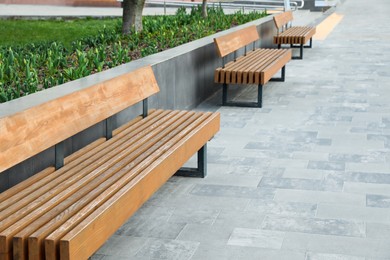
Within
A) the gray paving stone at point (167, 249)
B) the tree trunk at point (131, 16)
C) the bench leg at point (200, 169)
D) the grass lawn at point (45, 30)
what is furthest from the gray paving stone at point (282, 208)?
the grass lawn at point (45, 30)

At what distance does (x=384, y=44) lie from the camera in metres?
17.7

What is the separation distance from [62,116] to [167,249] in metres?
1.05

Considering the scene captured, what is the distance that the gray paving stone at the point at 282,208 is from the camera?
18.5ft

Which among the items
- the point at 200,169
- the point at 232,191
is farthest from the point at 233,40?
the point at 232,191

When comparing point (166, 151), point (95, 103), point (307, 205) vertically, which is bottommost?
point (307, 205)

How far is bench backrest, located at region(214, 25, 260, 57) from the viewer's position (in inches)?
366

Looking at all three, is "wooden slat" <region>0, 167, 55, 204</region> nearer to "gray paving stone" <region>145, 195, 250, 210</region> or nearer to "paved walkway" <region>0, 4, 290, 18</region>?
"gray paving stone" <region>145, 195, 250, 210</region>

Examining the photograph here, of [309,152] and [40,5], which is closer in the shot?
[309,152]

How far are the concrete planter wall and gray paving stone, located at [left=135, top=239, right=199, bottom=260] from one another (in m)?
0.94

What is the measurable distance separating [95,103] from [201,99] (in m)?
4.72

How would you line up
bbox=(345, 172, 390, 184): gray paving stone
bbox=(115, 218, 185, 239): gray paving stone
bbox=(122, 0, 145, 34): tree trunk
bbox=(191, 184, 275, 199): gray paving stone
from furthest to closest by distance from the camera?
bbox=(122, 0, 145, 34): tree trunk → bbox=(345, 172, 390, 184): gray paving stone → bbox=(191, 184, 275, 199): gray paving stone → bbox=(115, 218, 185, 239): gray paving stone

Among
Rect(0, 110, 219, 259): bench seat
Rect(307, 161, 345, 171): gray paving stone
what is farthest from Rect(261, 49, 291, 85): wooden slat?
Rect(0, 110, 219, 259): bench seat

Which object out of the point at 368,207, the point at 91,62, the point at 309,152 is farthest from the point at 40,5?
the point at 368,207

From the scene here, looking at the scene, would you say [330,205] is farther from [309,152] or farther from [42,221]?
[42,221]
